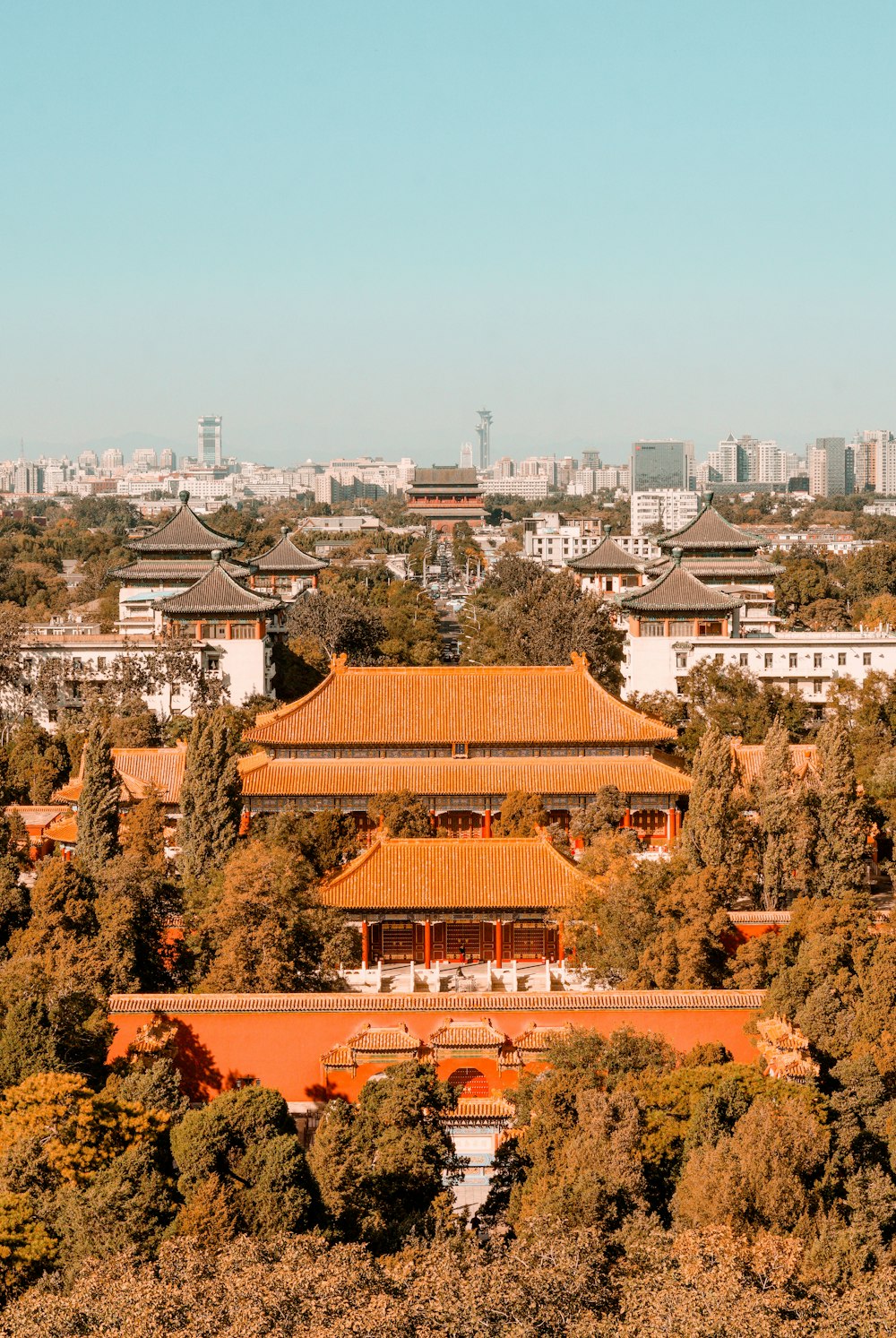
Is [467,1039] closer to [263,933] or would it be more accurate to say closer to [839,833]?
[263,933]

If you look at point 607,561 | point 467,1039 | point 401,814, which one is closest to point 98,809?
point 401,814

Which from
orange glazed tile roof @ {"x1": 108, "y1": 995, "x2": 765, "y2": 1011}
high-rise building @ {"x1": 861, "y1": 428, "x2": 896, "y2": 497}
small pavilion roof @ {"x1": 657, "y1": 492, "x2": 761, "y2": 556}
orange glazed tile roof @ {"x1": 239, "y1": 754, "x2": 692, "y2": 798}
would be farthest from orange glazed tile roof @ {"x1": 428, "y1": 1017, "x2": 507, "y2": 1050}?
high-rise building @ {"x1": 861, "y1": 428, "x2": 896, "y2": 497}

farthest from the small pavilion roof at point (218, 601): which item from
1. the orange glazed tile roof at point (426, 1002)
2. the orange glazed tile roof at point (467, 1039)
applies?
the orange glazed tile roof at point (467, 1039)

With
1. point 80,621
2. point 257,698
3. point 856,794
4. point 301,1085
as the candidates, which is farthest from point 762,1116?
point 80,621

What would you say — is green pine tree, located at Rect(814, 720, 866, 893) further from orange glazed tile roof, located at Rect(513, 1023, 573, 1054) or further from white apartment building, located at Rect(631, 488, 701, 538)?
white apartment building, located at Rect(631, 488, 701, 538)

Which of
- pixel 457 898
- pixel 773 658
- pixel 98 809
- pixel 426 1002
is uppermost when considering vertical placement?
pixel 773 658
